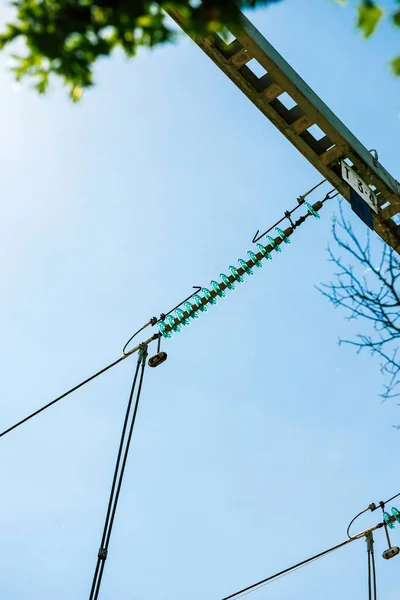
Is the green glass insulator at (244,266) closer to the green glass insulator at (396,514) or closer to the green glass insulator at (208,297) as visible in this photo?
the green glass insulator at (208,297)

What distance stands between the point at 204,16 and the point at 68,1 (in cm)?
56

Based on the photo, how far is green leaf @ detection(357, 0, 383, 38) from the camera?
262 centimetres

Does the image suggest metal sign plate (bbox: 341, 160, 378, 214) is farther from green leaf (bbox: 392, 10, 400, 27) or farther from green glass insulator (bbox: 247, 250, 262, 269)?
green leaf (bbox: 392, 10, 400, 27)

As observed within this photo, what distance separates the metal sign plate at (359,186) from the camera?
21.8 ft

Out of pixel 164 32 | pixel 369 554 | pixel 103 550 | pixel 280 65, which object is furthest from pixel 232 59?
pixel 369 554

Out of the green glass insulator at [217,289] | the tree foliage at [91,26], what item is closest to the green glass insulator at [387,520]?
the green glass insulator at [217,289]

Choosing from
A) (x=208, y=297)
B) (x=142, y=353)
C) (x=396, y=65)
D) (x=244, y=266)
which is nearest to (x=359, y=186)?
(x=244, y=266)

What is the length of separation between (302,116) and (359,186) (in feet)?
2.74

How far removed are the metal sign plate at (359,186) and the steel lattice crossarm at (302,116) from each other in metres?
0.07

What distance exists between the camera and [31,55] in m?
2.85

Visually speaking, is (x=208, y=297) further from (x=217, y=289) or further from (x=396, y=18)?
(x=396, y=18)

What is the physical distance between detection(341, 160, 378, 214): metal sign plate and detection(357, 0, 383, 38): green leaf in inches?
158

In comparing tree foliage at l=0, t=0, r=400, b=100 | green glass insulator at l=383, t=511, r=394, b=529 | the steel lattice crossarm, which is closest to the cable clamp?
the steel lattice crossarm

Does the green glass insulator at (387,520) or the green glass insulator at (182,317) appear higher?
the green glass insulator at (182,317)
